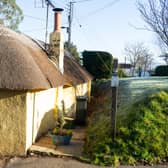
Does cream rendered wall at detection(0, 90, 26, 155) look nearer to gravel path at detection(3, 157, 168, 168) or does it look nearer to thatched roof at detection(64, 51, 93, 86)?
gravel path at detection(3, 157, 168, 168)

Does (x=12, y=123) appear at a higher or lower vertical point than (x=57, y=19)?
lower

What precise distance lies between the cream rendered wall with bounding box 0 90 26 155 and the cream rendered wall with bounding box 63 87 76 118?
6.09 meters

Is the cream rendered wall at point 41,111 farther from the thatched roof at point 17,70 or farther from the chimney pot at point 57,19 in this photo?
the chimney pot at point 57,19

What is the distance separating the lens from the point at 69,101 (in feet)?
51.0

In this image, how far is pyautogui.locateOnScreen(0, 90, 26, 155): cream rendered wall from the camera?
819 cm

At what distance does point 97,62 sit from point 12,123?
18900 millimetres

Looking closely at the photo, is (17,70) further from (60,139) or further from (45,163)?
(45,163)

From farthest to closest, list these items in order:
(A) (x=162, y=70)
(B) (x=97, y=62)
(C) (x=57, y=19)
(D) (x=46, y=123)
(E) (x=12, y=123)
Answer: (A) (x=162, y=70), (B) (x=97, y=62), (C) (x=57, y=19), (D) (x=46, y=123), (E) (x=12, y=123)

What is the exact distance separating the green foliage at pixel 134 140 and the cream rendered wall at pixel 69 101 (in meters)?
5.03

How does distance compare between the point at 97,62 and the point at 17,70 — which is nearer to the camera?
the point at 17,70

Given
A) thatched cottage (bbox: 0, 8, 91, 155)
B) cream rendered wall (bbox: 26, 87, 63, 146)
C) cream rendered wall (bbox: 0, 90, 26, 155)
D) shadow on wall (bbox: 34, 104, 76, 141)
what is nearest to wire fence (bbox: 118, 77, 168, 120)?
shadow on wall (bbox: 34, 104, 76, 141)

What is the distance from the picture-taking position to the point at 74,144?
9.36 m

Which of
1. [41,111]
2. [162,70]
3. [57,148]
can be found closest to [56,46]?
[41,111]

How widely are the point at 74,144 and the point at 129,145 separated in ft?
6.59
